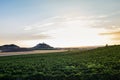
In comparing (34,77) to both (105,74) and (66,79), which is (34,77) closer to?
(66,79)

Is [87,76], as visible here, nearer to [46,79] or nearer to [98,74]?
[98,74]

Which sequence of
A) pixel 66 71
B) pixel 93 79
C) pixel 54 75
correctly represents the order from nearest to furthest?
pixel 93 79 → pixel 54 75 → pixel 66 71

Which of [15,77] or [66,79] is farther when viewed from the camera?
[15,77]

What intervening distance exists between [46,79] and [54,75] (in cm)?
110

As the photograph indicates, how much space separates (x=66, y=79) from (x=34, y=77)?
410cm

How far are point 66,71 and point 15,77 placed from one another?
665 cm

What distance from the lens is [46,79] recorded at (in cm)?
2636

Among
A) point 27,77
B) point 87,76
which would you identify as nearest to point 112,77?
point 87,76

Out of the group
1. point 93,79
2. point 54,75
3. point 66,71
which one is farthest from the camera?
point 66,71

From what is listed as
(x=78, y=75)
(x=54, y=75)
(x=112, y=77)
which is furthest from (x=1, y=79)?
(x=112, y=77)

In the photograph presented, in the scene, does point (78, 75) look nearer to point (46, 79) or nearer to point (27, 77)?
point (46, 79)

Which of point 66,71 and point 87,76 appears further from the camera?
point 66,71

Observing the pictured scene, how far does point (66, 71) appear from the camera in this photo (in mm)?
29250

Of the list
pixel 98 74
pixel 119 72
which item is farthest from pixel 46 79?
pixel 119 72
